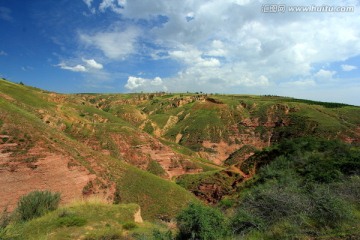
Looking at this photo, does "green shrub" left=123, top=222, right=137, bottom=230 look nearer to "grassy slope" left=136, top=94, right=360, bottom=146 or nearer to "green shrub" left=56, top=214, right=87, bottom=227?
"green shrub" left=56, top=214, right=87, bottom=227

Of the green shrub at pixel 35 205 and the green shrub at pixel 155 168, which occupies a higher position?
the green shrub at pixel 35 205

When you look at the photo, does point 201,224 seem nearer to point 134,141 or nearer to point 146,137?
point 134,141

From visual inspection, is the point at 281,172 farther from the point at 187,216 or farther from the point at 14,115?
the point at 14,115

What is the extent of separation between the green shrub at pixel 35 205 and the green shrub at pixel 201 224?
30.6ft

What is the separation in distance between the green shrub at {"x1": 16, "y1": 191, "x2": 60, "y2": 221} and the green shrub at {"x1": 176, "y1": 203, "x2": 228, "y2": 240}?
9316 mm

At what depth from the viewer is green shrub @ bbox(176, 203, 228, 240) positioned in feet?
32.9

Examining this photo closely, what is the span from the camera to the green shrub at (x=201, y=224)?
10023 millimetres

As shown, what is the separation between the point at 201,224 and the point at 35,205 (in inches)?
417

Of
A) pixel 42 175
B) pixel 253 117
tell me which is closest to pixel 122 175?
pixel 42 175

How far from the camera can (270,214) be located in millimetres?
10875

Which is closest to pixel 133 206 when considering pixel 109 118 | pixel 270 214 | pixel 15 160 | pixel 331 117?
pixel 270 214

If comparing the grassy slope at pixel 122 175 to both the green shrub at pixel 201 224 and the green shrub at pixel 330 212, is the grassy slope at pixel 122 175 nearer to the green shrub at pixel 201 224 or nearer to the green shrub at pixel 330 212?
the green shrub at pixel 201 224

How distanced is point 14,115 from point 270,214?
28804mm

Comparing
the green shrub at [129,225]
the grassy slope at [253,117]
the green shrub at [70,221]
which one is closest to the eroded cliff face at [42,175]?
the green shrub at [70,221]
